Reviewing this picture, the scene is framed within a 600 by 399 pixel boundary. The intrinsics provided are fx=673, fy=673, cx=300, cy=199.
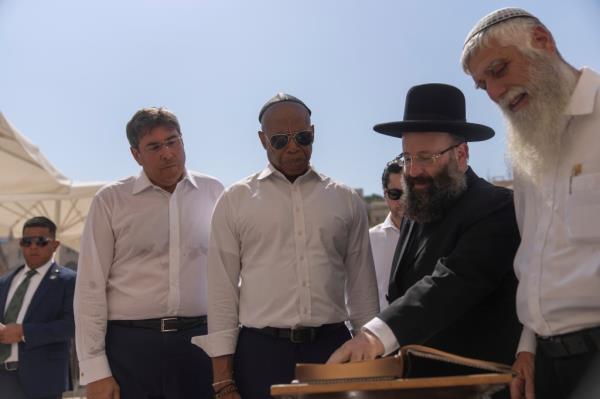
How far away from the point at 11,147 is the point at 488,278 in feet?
19.4

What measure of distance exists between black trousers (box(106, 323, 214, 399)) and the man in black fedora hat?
1.20 meters

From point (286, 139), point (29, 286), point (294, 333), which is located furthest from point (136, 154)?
point (29, 286)

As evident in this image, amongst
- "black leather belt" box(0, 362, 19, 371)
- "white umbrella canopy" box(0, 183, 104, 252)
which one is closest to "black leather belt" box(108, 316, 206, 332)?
"black leather belt" box(0, 362, 19, 371)

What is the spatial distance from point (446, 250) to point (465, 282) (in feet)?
0.91

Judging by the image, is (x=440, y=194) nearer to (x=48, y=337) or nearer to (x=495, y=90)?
(x=495, y=90)

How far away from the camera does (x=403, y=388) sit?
1.79 meters

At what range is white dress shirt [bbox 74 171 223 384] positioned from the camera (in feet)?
11.4

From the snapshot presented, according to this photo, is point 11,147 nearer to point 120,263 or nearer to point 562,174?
point 120,263

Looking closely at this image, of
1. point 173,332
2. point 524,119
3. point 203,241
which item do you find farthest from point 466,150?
point 173,332

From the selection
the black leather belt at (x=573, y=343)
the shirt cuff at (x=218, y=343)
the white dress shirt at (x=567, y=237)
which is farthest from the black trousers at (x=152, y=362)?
the black leather belt at (x=573, y=343)

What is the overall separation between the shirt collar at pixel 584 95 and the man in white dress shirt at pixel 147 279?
6.77 feet

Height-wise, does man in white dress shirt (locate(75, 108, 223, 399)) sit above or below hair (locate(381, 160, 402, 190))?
below

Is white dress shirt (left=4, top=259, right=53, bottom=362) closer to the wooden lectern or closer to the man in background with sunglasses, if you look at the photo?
the man in background with sunglasses

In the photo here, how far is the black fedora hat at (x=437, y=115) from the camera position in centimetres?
294
